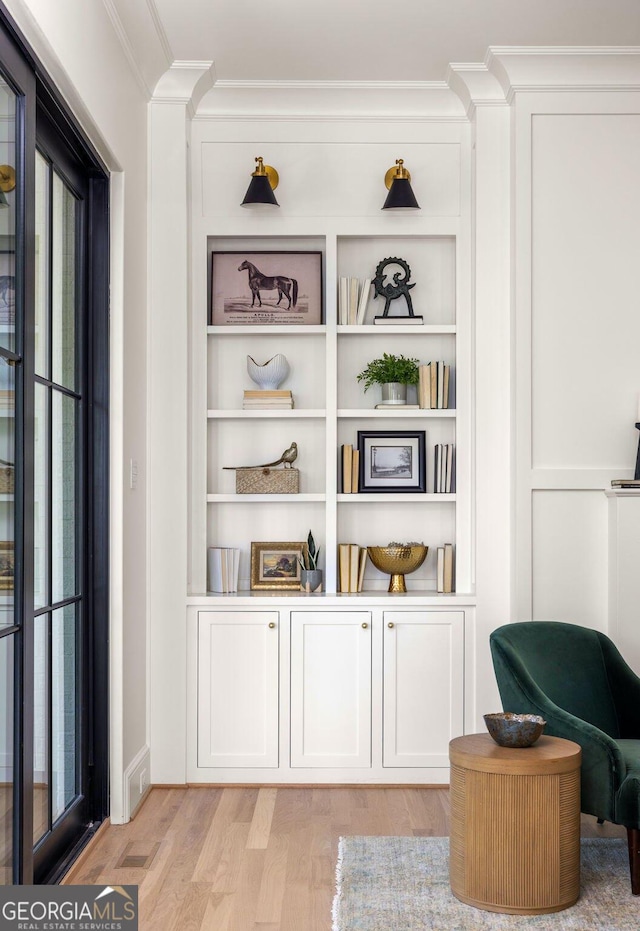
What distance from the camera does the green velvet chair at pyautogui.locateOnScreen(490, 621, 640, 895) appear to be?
279 cm

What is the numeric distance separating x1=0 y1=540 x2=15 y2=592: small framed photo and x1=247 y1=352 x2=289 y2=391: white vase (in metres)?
1.93

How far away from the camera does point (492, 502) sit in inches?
154

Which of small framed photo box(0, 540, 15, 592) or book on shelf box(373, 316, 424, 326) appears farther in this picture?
book on shelf box(373, 316, 424, 326)

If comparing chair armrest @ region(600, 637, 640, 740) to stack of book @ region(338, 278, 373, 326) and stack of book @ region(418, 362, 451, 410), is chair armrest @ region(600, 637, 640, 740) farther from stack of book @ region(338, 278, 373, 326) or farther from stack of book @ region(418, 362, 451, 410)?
stack of book @ region(338, 278, 373, 326)

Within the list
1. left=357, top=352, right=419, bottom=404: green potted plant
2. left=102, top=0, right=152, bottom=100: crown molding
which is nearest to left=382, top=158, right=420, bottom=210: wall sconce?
left=357, top=352, right=419, bottom=404: green potted plant

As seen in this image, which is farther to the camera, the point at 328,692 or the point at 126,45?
the point at 328,692

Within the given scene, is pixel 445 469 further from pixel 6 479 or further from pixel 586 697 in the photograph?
pixel 6 479

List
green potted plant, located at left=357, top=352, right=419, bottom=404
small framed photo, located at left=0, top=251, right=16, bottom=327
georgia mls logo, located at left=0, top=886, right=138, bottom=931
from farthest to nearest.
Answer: green potted plant, located at left=357, top=352, right=419, bottom=404, small framed photo, located at left=0, top=251, right=16, bottom=327, georgia mls logo, located at left=0, top=886, right=138, bottom=931

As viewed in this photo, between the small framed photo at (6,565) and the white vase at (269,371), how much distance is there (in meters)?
1.93

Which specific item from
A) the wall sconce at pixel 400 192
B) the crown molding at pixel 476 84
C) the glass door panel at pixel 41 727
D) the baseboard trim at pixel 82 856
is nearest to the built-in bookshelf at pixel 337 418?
the wall sconce at pixel 400 192

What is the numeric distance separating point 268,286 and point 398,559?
1.37 metres

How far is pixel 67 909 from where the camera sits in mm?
2338

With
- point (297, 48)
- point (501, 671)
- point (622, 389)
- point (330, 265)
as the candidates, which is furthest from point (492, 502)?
A: point (297, 48)

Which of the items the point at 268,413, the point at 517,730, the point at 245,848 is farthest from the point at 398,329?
the point at 245,848
